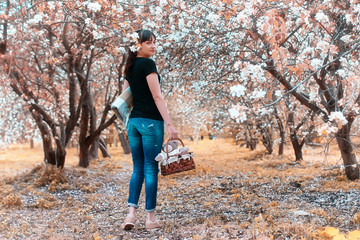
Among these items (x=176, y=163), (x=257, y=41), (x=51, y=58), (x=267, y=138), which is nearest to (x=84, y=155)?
(x=51, y=58)

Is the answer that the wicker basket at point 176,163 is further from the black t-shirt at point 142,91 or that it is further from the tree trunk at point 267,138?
the tree trunk at point 267,138

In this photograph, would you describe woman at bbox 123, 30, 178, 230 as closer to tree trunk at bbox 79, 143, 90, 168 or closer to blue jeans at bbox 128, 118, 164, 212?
blue jeans at bbox 128, 118, 164, 212

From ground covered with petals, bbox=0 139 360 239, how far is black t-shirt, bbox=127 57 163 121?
1.17 metres

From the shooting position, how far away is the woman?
3.39 meters

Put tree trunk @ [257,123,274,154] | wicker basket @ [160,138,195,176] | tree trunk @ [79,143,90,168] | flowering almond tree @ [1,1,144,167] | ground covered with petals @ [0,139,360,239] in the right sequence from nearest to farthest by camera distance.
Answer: ground covered with petals @ [0,139,360,239] < wicker basket @ [160,138,195,176] < flowering almond tree @ [1,1,144,167] < tree trunk @ [79,143,90,168] < tree trunk @ [257,123,274,154]

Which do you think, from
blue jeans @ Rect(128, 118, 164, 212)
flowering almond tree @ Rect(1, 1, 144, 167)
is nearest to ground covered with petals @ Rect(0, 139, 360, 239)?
blue jeans @ Rect(128, 118, 164, 212)

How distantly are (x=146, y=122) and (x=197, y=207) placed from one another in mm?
1753

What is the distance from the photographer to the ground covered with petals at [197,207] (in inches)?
132

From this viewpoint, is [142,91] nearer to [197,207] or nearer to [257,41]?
[197,207]

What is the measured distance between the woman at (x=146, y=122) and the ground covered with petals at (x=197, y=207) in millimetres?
392

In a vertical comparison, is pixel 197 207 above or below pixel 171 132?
below

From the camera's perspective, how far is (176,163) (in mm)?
3533

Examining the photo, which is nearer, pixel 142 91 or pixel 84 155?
pixel 142 91

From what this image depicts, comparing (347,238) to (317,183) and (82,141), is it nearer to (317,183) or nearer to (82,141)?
(317,183)
